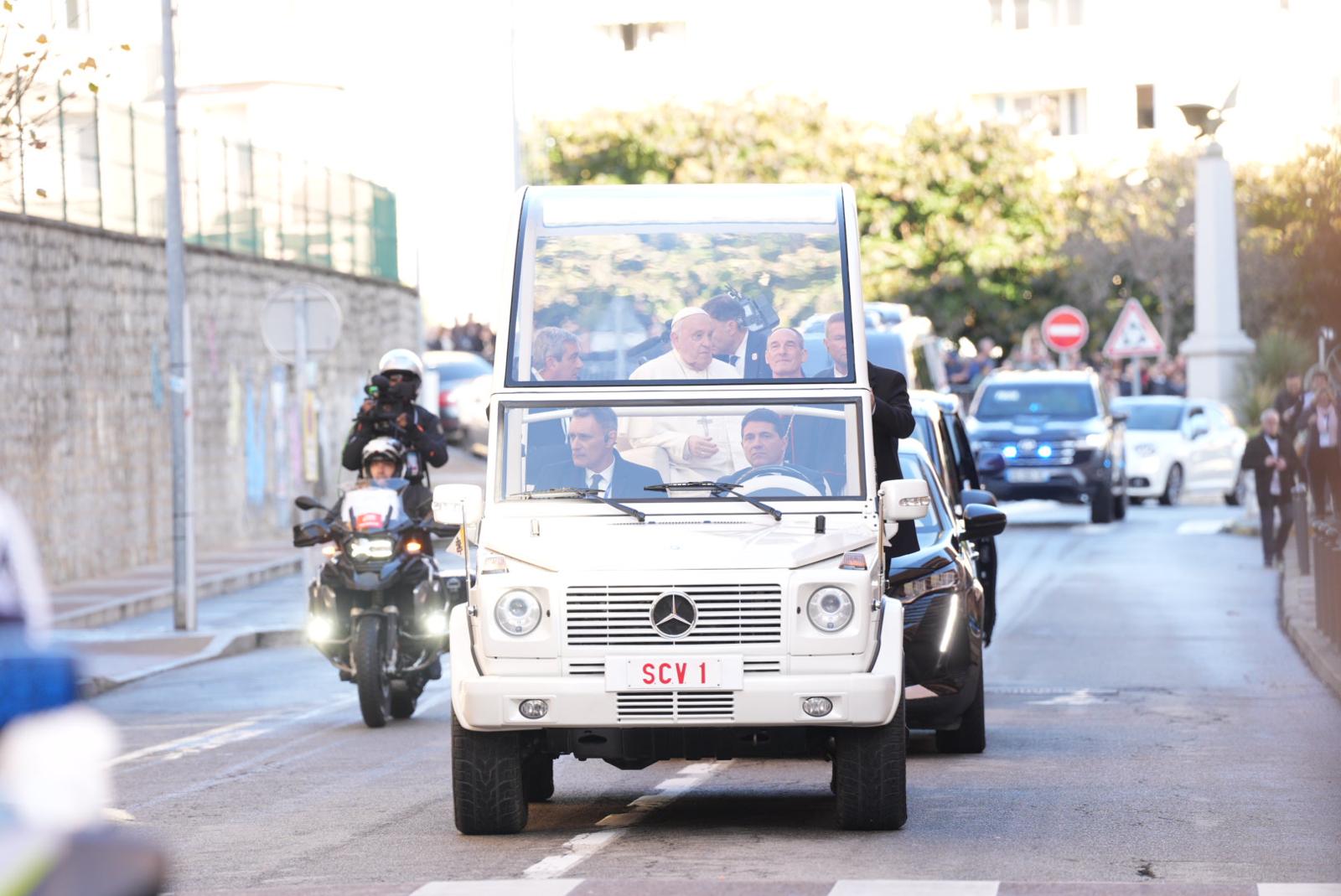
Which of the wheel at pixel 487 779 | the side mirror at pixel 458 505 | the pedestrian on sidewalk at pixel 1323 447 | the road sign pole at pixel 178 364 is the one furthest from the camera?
the pedestrian on sidewalk at pixel 1323 447

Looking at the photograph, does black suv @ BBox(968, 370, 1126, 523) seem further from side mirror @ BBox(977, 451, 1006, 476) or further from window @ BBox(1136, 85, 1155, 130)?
window @ BBox(1136, 85, 1155, 130)

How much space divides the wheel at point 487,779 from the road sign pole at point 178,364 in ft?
39.4

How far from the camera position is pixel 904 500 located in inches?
379

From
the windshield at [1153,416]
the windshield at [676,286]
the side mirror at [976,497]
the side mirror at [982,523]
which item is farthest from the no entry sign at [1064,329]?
the windshield at [676,286]

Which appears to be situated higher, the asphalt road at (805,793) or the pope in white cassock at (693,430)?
the pope in white cassock at (693,430)

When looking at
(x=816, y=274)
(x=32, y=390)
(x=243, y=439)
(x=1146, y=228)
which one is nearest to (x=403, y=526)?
(x=816, y=274)

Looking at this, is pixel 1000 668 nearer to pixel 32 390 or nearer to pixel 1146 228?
pixel 32 390

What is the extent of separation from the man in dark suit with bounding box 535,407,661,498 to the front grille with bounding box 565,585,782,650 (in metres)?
0.66

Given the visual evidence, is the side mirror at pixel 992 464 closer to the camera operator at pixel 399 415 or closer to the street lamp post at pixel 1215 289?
the street lamp post at pixel 1215 289

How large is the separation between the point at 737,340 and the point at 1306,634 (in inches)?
381

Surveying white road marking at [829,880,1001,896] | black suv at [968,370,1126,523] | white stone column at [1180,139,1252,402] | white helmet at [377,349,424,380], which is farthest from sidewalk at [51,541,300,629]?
white stone column at [1180,139,1252,402]

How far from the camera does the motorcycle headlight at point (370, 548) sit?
14.1 meters

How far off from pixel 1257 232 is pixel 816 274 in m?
35.2

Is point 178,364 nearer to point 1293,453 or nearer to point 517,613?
point 1293,453
